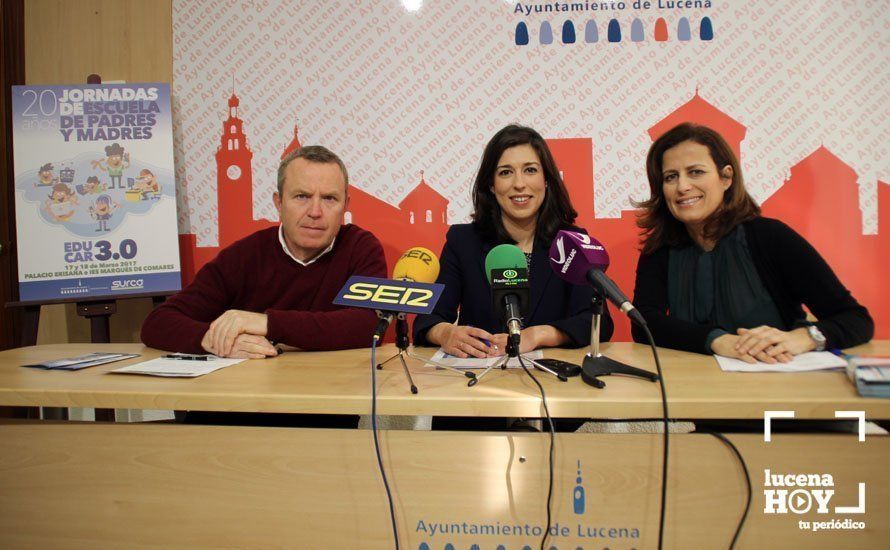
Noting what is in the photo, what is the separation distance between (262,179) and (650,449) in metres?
2.60

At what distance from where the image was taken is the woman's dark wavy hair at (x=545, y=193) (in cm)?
208

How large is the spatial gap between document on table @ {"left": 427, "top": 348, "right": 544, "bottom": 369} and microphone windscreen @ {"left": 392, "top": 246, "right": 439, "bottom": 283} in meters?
0.24

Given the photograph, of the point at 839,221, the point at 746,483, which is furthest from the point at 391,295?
the point at 839,221

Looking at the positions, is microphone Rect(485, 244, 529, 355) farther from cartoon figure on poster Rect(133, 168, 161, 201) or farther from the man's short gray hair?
cartoon figure on poster Rect(133, 168, 161, 201)

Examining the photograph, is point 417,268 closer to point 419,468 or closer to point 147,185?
point 419,468

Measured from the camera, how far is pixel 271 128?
303 centimetres

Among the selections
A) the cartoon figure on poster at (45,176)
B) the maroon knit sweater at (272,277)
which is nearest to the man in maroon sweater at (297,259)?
the maroon knit sweater at (272,277)

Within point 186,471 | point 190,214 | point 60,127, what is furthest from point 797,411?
point 60,127

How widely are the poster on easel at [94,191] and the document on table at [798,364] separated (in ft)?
8.86

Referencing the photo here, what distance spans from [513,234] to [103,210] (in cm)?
224

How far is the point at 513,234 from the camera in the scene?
214 cm

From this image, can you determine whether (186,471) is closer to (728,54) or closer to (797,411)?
(797,411)

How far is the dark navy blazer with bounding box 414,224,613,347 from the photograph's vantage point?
6.25 feet

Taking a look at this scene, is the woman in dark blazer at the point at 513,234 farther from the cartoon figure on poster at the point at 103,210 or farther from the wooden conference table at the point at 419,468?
the cartoon figure on poster at the point at 103,210
